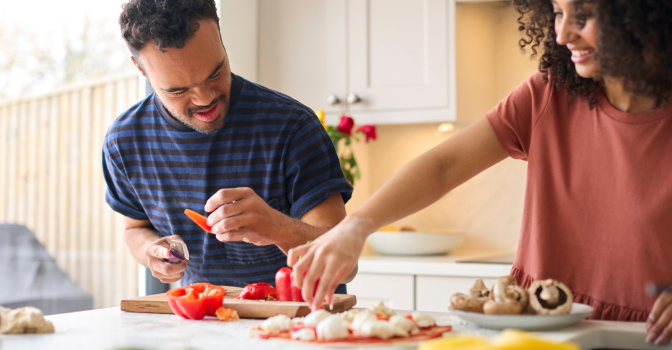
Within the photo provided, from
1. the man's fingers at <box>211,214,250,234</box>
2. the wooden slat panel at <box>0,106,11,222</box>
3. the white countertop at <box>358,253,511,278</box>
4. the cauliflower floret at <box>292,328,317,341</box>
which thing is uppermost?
the wooden slat panel at <box>0,106,11,222</box>

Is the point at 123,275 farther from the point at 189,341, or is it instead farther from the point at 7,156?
the point at 189,341

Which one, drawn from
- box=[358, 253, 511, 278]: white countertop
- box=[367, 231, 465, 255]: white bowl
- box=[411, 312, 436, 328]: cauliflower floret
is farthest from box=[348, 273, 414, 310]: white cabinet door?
box=[411, 312, 436, 328]: cauliflower floret

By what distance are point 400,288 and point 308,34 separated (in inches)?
48.4

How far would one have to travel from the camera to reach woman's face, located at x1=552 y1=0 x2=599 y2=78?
988 millimetres

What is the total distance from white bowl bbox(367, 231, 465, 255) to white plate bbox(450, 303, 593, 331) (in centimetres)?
148

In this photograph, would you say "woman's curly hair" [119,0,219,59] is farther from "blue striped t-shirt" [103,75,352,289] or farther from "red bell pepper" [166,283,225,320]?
"red bell pepper" [166,283,225,320]

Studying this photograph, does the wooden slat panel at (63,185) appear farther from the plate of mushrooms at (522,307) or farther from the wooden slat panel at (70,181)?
the plate of mushrooms at (522,307)

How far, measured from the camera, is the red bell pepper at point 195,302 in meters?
1.09

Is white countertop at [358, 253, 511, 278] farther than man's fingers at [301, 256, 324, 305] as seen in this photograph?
Yes

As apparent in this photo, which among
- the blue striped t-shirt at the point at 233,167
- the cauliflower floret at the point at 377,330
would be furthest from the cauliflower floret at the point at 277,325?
the blue striped t-shirt at the point at 233,167

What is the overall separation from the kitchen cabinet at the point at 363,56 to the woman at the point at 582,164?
1.24 meters

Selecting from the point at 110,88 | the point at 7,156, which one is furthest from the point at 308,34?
the point at 7,156

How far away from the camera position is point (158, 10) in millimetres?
1357

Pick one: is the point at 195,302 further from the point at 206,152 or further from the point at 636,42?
the point at 636,42
